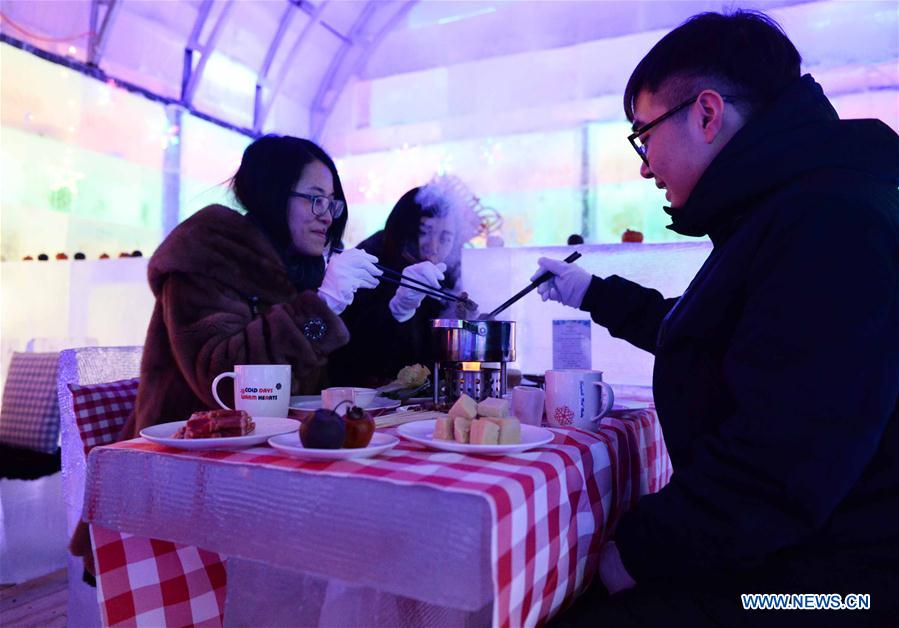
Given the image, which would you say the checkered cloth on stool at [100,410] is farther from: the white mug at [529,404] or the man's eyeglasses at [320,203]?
the white mug at [529,404]

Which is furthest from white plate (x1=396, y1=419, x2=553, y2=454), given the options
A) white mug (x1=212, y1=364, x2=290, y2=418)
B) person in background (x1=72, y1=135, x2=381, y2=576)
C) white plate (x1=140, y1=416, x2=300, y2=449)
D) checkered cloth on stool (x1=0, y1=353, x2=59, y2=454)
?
checkered cloth on stool (x1=0, y1=353, x2=59, y2=454)

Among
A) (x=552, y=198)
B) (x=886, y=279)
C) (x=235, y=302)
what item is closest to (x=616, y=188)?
(x=552, y=198)

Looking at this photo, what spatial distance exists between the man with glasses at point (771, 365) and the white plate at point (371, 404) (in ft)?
2.20

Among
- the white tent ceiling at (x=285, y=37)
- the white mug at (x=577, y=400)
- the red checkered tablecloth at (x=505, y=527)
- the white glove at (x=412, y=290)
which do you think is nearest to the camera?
the red checkered tablecloth at (x=505, y=527)

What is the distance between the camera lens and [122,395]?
1913 mm

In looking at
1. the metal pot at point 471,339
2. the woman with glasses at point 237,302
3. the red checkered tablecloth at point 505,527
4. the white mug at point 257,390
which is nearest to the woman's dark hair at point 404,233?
the woman with glasses at point 237,302

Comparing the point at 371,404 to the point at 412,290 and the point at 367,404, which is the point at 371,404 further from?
the point at 412,290

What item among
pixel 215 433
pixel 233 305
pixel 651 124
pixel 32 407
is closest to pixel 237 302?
pixel 233 305

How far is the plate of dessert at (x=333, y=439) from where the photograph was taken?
0.91 m

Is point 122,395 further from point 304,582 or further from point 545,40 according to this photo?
point 545,40

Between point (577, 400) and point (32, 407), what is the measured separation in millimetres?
2899

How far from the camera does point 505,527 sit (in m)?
0.77

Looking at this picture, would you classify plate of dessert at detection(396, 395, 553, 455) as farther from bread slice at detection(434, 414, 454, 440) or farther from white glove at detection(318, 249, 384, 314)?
white glove at detection(318, 249, 384, 314)

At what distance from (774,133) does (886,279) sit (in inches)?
12.9
